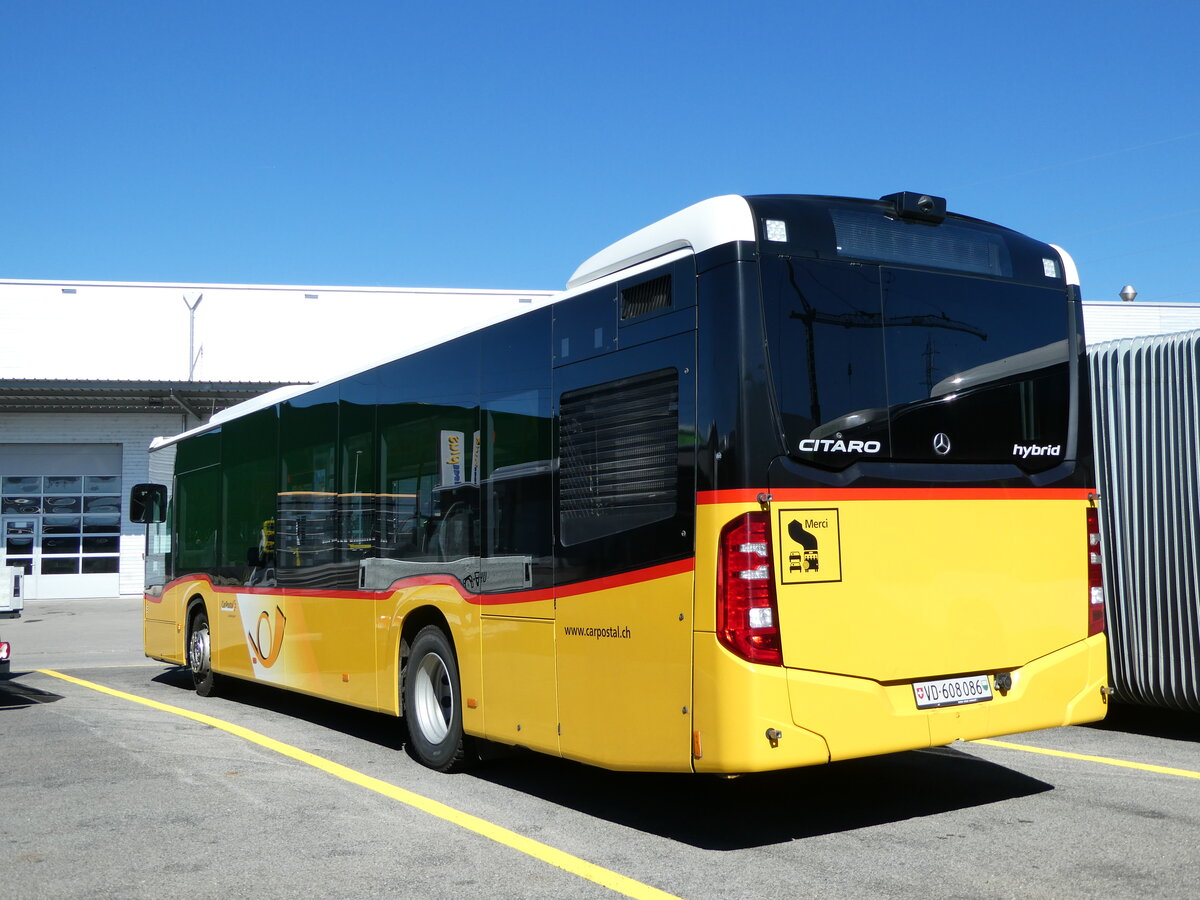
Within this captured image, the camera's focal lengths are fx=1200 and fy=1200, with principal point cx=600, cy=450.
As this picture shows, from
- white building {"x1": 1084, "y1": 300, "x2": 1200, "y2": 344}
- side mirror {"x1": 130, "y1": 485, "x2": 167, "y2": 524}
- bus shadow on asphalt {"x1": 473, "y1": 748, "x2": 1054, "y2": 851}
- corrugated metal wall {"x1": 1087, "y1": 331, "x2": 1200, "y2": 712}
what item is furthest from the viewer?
white building {"x1": 1084, "y1": 300, "x2": 1200, "y2": 344}

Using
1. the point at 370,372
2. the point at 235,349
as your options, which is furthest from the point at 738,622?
the point at 235,349

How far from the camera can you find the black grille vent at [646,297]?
5.82 m

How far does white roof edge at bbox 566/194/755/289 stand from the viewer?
5492mm

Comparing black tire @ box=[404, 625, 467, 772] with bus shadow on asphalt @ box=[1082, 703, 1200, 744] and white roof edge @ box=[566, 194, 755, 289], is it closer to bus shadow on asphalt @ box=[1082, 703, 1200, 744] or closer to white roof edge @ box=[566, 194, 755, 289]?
white roof edge @ box=[566, 194, 755, 289]

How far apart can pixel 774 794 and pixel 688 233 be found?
3.22 m

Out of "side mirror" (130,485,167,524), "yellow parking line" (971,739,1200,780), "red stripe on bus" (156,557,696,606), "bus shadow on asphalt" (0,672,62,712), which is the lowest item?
"bus shadow on asphalt" (0,672,62,712)

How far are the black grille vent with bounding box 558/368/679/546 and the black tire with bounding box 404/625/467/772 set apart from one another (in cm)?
173

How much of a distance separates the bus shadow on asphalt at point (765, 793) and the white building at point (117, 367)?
24454mm

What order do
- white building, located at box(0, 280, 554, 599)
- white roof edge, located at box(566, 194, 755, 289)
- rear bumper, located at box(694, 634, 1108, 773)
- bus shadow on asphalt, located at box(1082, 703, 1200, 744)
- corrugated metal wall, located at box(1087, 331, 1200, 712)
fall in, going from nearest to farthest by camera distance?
rear bumper, located at box(694, 634, 1108, 773) → white roof edge, located at box(566, 194, 755, 289) → corrugated metal wall, located at box(1087, 331, 1200, 712) → bus shadow on asphalt, located at box(1082, 703, 1200, 744) → white building, located at box(0, 280, 554, 599)

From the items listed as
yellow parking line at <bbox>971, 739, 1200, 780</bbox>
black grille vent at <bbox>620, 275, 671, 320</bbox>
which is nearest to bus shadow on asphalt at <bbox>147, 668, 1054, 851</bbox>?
yellow parking line at <bbox>971, 739, 1200, 780</bbox>

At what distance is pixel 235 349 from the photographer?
1309 inches

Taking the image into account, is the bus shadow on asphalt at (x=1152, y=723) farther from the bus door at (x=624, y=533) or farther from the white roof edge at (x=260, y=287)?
the white roof edge at (x=260, y=287)

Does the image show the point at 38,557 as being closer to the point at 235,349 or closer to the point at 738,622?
the point at 235,349

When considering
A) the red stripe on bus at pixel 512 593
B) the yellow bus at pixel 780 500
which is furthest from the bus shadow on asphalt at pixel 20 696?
the yellow bus at pixel 780 500
